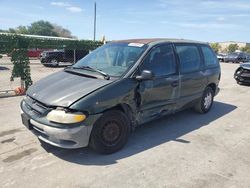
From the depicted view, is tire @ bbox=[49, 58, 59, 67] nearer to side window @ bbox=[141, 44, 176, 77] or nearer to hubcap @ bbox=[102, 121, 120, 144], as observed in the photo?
side window @ bbox=[141, 44, 176, 77]

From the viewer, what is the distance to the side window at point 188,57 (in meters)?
5.45

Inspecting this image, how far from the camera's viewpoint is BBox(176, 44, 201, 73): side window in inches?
215

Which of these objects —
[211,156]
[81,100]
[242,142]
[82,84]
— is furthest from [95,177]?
[242,142]

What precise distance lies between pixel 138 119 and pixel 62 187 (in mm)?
1799

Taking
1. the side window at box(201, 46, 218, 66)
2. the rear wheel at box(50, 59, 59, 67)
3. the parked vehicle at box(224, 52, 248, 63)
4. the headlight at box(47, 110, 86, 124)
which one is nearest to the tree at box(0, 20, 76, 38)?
the parked vehicle at box(224, 52, 248, 63)

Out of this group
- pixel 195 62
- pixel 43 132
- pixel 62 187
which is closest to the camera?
pixel 62 187

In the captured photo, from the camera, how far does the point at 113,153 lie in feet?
13.8

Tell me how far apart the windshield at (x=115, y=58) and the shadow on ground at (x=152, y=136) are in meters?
1.27

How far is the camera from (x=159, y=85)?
15.7 feet

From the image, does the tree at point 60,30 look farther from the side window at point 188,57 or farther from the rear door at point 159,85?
the rear door at point 159,85

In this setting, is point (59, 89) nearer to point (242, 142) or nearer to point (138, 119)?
point (138, 119)

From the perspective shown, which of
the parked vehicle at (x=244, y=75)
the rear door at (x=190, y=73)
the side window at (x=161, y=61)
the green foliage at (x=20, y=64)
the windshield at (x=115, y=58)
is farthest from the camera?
the parked vehicle at (x=244, y=75)

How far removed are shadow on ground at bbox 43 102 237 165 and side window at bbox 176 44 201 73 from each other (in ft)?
3.86

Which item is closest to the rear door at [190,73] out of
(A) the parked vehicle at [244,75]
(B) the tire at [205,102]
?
(B) the tire at [205,102]
